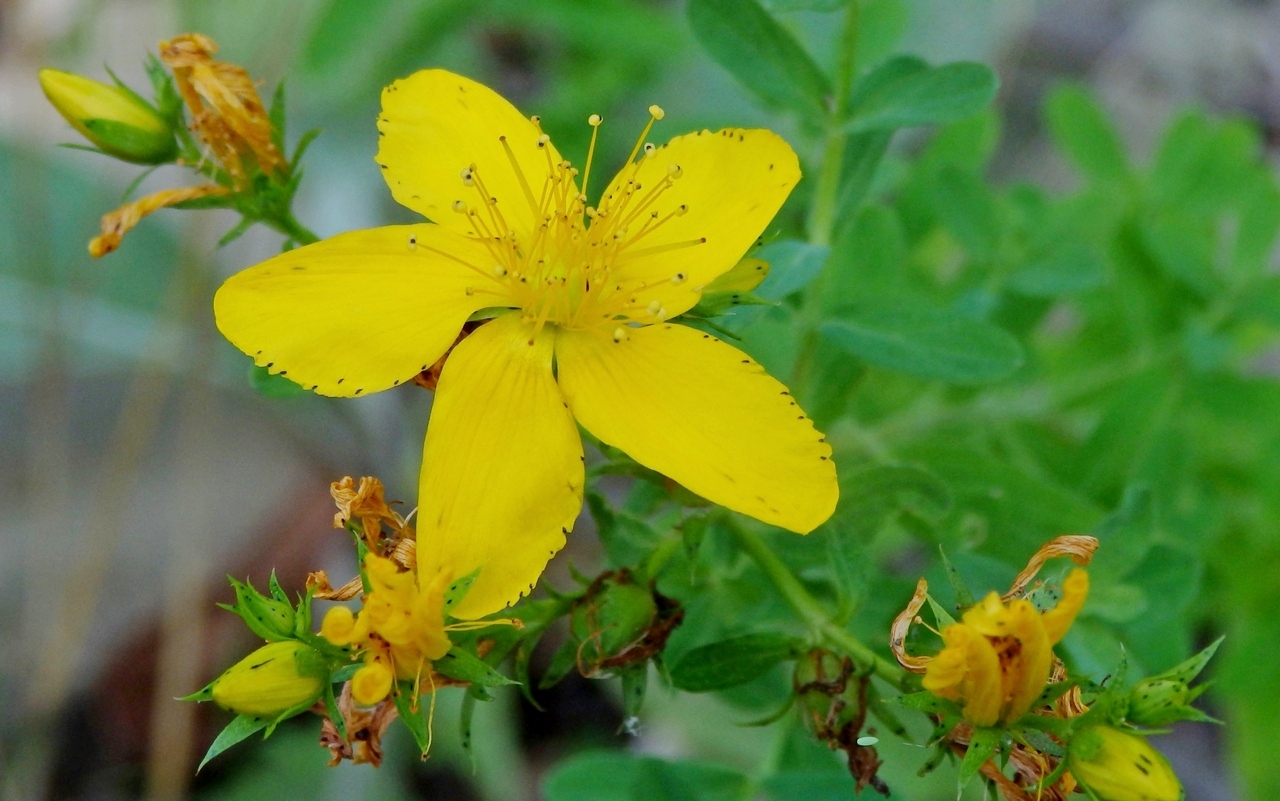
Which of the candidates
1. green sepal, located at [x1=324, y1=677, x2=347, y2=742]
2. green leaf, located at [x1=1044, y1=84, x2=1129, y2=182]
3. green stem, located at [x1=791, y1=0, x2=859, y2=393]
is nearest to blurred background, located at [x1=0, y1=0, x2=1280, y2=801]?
green leaf, located at [x1=1044, y1=84, x2=1129, y2=182]

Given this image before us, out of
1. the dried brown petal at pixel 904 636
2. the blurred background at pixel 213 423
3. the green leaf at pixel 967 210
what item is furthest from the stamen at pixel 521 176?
the blurred background at pixel 213 423

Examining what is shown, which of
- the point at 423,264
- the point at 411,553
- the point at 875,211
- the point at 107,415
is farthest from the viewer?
the point at 107,415

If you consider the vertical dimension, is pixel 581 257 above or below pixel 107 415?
above

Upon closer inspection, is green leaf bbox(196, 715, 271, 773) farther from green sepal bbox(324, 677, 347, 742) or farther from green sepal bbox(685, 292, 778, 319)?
green sepal bbox(685, 292, 778, 319)

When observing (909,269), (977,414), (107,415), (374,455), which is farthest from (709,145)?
(107,415)

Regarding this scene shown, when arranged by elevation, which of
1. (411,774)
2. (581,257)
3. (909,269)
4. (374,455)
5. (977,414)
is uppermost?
(581,257)

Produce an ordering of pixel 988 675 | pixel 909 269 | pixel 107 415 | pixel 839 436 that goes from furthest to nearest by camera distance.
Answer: pixel 107 415, pixel 909 269, pixel 839 436, pixel 988 675

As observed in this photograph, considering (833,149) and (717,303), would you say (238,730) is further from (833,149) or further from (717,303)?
(833,149)

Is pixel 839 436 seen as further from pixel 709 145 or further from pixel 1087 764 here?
pixel 1087 764

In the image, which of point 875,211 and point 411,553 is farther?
point 875,211
